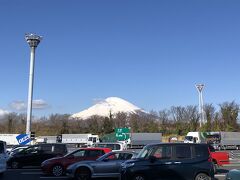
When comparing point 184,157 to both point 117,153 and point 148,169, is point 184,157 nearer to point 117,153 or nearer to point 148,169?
point 148,169

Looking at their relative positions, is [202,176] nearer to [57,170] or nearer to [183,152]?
[183,152]

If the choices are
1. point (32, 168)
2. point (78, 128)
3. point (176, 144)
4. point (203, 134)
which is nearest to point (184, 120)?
point (78, 128)

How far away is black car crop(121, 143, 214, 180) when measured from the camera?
15.1 metres

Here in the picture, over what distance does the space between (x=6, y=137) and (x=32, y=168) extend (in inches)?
2671

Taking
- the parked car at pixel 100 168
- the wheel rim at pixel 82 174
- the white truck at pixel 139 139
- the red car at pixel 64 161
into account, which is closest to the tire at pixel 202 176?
the parked car at pixel 100 168

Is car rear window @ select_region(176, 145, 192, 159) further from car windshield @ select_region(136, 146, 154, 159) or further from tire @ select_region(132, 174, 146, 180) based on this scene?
tire @ select_region(132, 174, 146, 180)

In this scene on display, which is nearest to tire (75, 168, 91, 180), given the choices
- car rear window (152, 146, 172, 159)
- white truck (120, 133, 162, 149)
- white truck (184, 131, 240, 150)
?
car rear window (152, 146, 172, 159)

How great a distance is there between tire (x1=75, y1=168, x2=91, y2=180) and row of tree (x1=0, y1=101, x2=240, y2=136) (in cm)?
8145

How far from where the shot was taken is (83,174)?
1884cm

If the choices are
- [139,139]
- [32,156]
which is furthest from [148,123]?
[32,156]

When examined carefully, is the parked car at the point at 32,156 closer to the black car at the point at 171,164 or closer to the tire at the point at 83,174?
the tire at the point at 83,174

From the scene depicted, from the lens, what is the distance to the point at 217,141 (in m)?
77.8

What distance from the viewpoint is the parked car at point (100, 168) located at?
18609mm

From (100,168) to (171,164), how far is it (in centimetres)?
460
